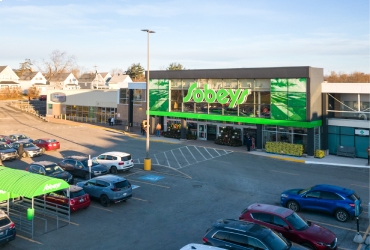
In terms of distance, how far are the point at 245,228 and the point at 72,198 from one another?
9164 mm

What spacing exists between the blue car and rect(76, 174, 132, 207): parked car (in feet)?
26.2

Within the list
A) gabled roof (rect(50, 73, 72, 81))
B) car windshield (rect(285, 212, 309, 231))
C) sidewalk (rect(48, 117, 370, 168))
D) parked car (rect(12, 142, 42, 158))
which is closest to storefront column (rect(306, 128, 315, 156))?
Result: sidewalk (rect(48, 117, 370, 168))

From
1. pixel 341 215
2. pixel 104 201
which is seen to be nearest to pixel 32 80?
pixel 104 201

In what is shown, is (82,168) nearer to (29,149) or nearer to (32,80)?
(29,149)

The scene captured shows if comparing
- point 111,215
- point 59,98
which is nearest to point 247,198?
point 111,215

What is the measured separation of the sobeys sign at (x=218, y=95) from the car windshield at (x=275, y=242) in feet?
80.7

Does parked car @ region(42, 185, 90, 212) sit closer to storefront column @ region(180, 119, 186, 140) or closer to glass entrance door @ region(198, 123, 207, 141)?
storefront column @ region(180, 119, 186, 140)

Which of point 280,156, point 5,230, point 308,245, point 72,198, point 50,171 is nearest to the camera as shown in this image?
point 308,245

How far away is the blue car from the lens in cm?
1733

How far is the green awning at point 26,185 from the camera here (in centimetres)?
1573

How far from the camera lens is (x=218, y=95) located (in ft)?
124

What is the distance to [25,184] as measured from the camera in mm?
16156

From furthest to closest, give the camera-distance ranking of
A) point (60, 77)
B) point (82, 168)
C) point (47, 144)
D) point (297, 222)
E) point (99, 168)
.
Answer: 1. point (60, 77)
2. point (47, 144)
3. point (99, 168)
4. point (82, 168)
5. point (297, 222)

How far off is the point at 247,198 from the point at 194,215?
4216mm
